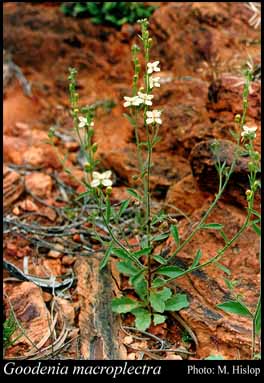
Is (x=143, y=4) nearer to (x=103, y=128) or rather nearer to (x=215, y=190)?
(x=103, y=128)

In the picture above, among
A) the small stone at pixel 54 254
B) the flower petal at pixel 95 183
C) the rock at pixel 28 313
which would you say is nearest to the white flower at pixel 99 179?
the flower petal at pixel 95 183

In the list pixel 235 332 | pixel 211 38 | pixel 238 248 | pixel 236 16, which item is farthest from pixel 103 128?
pixel 235 332

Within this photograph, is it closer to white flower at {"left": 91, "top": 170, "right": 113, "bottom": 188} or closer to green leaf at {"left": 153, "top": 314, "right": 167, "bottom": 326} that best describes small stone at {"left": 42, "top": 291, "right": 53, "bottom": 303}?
green leaf at {"left": 153, "top": 314, "right": 167, "bottom": 326}

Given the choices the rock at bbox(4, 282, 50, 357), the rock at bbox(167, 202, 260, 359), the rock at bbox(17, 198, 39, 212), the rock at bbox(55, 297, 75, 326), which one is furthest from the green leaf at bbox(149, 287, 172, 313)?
the rock at bbox(17, 198, 39, 212)

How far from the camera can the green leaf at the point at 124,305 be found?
275cm

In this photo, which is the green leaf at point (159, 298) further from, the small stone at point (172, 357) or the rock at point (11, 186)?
the rock at point (11, 186)

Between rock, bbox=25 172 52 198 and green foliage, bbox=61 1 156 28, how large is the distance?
1799mm

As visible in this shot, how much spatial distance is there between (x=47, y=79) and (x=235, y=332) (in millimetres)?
3164

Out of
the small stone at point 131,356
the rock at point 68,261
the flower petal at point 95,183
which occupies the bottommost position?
the small stone at point 131,356

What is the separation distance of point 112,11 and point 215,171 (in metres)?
2.52

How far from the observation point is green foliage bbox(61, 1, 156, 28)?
4.96 metres

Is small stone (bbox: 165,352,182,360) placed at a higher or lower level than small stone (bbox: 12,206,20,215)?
lower

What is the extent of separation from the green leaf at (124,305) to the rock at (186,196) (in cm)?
74

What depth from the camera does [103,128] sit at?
4.45 m
